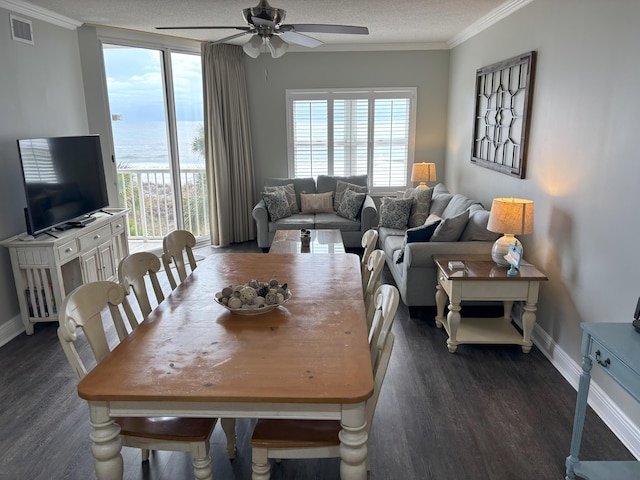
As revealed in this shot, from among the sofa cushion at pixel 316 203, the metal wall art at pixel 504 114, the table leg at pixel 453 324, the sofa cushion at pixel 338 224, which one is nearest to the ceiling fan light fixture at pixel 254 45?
the metal wall art at pixel 504 114

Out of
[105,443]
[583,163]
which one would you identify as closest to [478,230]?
[583,163]

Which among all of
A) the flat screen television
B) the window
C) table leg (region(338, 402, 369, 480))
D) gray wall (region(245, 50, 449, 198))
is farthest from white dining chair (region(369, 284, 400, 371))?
gray wall (region(245, 50, 449, 198))

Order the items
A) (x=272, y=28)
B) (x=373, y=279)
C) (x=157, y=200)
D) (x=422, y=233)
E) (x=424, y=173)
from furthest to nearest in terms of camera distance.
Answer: (x=157, y=200) < (x=424, y=173) < (x=422, y=233) < (x=272, y=28) < (x=373, y=279)

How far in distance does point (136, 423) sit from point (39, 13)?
13.4ft

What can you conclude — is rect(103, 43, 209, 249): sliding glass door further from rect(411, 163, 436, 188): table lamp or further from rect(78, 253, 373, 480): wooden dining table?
rect(78, 253, 373, 480): wooden dining table

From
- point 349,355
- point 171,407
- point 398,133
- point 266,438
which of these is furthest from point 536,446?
point 398,133

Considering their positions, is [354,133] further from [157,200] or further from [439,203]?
[157,200]

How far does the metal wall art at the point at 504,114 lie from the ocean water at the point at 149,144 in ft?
12.0

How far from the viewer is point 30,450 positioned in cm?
248

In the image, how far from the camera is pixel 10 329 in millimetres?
3848

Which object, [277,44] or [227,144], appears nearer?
[277,44]

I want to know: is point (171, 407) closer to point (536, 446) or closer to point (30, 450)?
point (30, 450)

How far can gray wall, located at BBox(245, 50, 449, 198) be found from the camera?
6.55m

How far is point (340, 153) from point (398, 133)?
89 cm
